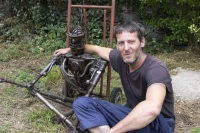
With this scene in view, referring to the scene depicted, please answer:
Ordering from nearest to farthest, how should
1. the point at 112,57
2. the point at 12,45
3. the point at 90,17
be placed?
1. the point at 112,57
2. the point at 12,45
3. the point at 90,17

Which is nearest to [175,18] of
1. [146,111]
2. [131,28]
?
[131,28]

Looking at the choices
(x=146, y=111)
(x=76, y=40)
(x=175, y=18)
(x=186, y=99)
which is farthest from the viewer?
(x=175, y=18)

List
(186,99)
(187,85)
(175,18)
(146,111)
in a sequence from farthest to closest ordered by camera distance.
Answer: (175,18) → (187,85) → (186,99) → (146,111)

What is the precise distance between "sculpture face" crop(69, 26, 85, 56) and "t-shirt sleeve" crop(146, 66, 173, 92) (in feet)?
3.63

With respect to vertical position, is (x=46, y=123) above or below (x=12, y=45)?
below

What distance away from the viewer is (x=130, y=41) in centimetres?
292

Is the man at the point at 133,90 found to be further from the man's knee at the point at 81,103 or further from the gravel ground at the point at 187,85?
the gravel ground at the point at 187,85

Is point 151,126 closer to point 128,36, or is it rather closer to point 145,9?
point 128,36

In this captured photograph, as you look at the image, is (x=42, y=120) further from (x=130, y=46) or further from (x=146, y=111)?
(x=146, y=111)

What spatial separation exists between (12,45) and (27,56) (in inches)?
24.1

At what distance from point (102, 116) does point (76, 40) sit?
104 centimetres

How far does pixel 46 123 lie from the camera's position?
3775mm

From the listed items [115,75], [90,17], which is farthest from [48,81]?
[90,17]

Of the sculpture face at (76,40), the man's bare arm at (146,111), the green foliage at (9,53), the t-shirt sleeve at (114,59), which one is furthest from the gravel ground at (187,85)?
the green foliage at (9,53)
